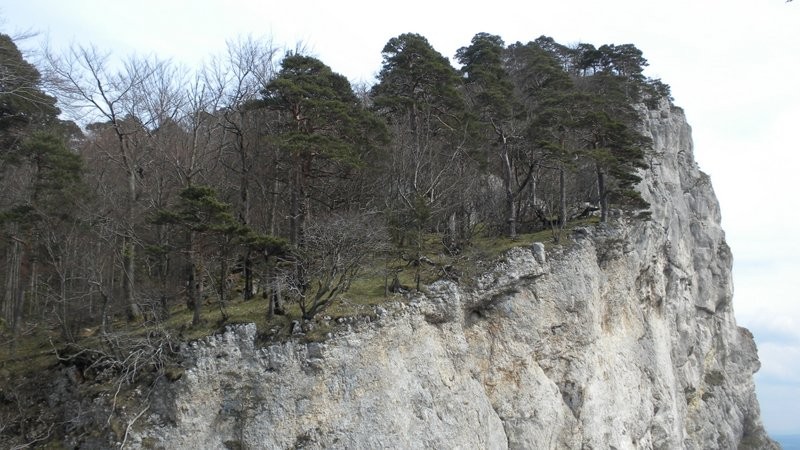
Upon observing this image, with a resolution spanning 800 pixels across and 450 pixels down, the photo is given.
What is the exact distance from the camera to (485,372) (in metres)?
22.7

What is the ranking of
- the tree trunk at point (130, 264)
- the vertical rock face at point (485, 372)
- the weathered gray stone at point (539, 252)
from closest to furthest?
the vertical rock face at point (485, 372)
the tree trunk at point (130, 264)
the weathered gray stone at point (539, 252)

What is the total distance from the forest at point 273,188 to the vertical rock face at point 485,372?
5.01ft

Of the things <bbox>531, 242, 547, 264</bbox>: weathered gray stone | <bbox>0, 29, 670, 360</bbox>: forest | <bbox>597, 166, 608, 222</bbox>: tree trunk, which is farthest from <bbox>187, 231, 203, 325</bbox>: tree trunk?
<bbox>597, 166, 608, 222</bbox>: tree trunk

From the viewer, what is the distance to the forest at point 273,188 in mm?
21297

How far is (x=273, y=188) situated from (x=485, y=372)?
1244 cm

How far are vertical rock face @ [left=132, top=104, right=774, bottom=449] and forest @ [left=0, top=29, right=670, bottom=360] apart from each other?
1527 mm

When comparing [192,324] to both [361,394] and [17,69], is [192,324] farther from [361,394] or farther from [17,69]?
[17,69]

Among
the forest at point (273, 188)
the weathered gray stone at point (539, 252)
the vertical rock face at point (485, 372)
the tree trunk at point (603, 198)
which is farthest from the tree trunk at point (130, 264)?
the tree trunk at point (603, 198)

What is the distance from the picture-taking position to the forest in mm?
21297

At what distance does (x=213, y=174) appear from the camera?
28.5 m

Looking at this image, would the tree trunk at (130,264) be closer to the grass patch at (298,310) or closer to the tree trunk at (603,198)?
the grass patch at (298,310)

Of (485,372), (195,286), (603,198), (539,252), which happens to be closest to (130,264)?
(195,286)

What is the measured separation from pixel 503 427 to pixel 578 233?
9.50m

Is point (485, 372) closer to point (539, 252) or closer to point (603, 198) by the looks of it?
point (539, 252)
